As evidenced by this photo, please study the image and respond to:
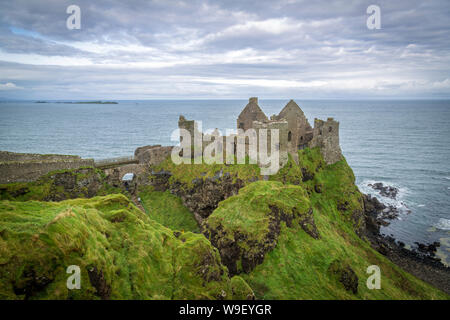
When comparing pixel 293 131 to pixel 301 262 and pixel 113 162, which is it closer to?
pixel 301 262

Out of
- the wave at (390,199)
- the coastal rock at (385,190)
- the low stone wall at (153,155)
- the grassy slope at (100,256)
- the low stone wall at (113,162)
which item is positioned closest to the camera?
the grassy slope at (100,256)

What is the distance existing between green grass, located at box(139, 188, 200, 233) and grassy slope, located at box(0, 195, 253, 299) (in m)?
20.3

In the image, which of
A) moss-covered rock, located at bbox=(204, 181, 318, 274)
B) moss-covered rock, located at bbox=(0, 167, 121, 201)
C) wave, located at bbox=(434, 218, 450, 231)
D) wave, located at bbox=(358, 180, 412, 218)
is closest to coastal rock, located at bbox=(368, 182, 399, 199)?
wave, located at bbox=(358, 180, 412, 218)

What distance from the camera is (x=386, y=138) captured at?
418 feet

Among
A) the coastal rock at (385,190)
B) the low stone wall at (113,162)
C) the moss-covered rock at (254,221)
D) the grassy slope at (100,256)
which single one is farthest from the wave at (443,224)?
the low stone wall at (113,162)

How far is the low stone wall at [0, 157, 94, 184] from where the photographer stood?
30.2 m

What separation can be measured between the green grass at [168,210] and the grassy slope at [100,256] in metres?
20.3

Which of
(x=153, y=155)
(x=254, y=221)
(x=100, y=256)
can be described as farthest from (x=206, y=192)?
(x=100, y=256)

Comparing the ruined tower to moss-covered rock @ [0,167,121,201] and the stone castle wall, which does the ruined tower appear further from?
moss-covered rock @ [0,167,121,201]

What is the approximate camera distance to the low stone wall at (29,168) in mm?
30172

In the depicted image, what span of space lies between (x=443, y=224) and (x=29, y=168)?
229 ft

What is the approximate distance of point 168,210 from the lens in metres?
39.0

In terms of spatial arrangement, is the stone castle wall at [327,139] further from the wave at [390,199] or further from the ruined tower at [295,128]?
the wave at [390,199]
